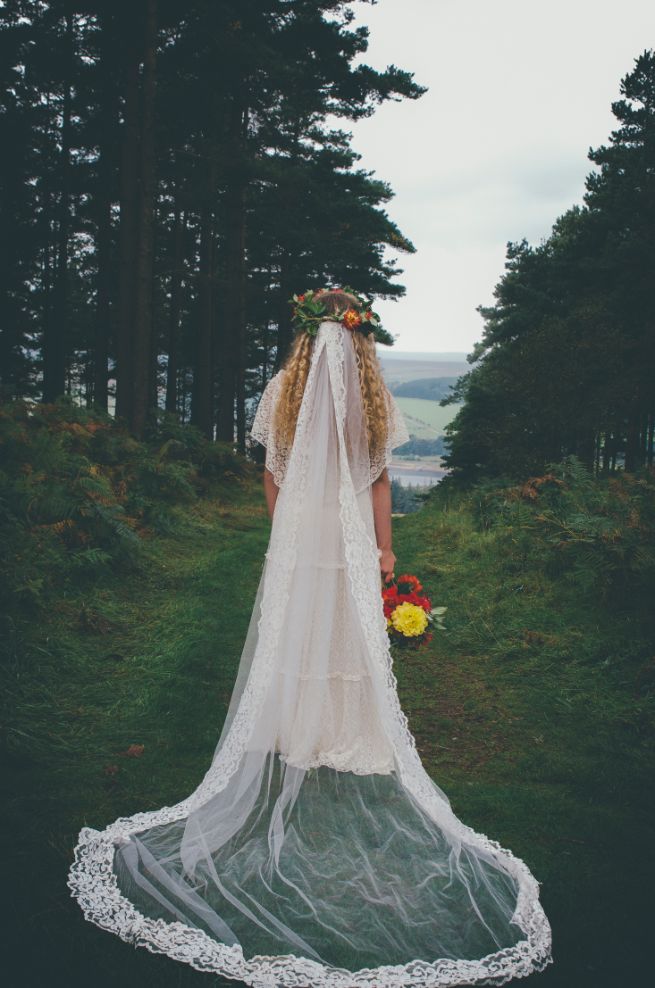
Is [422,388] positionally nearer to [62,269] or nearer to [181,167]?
[62,269]

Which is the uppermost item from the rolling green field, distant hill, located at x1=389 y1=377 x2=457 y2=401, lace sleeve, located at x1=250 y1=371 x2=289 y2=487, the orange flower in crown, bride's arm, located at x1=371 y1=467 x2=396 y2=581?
distant hill, located at x1=389 y1=377 x2=457 y2=401

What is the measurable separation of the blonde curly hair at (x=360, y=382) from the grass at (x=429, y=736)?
2.19 meters

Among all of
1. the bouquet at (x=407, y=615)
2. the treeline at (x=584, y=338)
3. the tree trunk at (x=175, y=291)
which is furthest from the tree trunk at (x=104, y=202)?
the bouquet at (x=407, y=615)

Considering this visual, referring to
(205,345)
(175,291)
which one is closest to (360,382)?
(205,345)

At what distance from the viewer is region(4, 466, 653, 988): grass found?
9.46 feet

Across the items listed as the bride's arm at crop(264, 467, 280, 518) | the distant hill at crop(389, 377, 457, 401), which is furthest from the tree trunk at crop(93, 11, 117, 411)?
the distant hill at crop(389, 377, 457, 401)

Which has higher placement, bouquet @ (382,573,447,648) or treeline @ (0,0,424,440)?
treeline @ (0,0,424,440)

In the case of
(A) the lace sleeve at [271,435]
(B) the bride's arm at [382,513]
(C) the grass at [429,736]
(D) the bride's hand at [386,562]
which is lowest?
(C) the grass at [429,736]

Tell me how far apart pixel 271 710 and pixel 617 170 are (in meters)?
19.2

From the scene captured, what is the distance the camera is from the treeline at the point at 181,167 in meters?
15.0

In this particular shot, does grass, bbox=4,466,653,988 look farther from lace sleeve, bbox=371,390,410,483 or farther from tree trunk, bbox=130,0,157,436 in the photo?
tree trunk, bbox=130,0,157,436

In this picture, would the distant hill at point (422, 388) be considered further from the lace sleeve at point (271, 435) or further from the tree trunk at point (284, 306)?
the lace sleeve at point (271, 435)

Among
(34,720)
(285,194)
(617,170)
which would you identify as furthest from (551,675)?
(617,170)

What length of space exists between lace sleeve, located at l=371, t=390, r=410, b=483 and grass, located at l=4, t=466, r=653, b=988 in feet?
6.65
